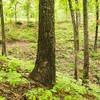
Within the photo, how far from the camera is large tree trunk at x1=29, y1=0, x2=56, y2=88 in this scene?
131 inches

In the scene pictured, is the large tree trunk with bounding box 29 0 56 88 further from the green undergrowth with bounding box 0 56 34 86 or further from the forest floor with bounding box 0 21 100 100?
the green undergrowth with bounding box 0 56 34 86

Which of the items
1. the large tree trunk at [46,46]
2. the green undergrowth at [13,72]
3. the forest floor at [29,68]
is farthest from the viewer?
the large tree trunk at [46,46]

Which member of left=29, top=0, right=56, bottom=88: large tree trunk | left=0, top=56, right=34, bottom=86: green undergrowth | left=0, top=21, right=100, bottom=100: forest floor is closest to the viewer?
left=0, top=56, right=34, bottom=86: green undergrowth

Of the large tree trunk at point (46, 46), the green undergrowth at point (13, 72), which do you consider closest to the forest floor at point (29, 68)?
the green undergrowth at point (13, 72)

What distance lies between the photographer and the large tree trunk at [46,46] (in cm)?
332

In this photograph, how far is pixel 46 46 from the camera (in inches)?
136

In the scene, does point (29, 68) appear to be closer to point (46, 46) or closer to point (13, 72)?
point (13, 72)

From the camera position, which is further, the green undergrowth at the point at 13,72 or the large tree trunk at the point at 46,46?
the large tree trunk at the point at 46,46

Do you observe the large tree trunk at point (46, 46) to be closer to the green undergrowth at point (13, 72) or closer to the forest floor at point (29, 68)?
the forest floor at point (29, 68)

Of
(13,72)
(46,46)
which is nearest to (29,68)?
(13,72)

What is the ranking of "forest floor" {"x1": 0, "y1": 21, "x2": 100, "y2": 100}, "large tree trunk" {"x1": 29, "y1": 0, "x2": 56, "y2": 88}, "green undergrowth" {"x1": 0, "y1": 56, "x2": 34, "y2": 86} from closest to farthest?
"green undergrowth" {"x1": 0, "y1": 56, "x2": 34, "y2": 86}, "forest floor" {"x1": 0, "y1": 21, "x2": 100, "y2": 100}, "large tree trunk" {"x1": 29, "y1": 0, "x2": 56, "y2": 88}

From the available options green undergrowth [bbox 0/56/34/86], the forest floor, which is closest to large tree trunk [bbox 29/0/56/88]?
the forest floor

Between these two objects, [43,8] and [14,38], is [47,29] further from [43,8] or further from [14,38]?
[14,38]

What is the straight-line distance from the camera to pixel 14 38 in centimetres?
1719
